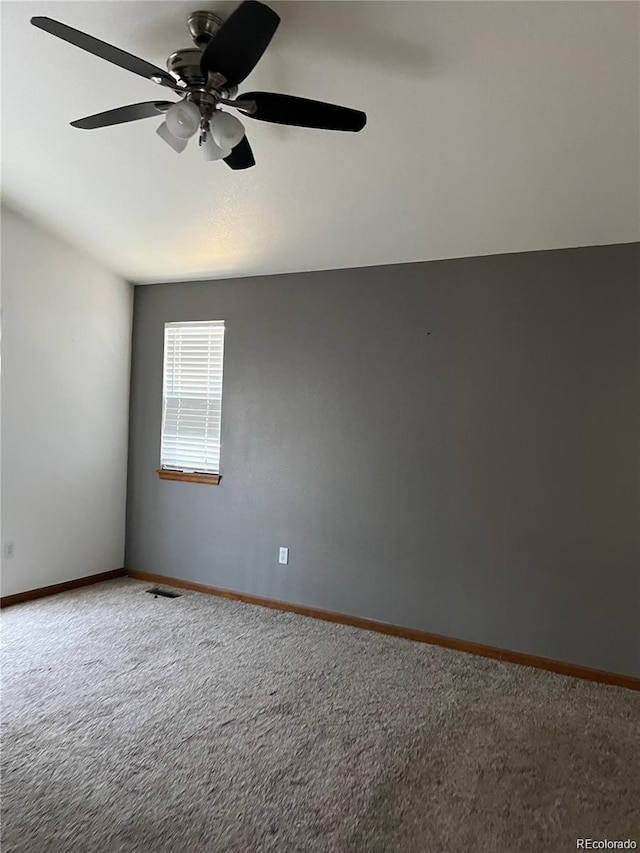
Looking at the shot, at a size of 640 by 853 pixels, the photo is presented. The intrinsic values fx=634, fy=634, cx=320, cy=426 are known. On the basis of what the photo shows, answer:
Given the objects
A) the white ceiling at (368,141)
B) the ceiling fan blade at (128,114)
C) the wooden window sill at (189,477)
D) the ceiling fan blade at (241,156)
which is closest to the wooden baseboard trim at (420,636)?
Answer: the wooden window sill at (189,477)

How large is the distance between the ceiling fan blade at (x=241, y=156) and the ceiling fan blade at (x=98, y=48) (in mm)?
400

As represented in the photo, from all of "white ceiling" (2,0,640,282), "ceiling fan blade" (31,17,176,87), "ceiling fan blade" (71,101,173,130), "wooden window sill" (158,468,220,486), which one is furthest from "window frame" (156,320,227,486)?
"ceiling fan blade" (31,17,176,87)

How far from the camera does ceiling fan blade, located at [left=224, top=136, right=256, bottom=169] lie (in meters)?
2.54

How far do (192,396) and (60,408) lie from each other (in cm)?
94

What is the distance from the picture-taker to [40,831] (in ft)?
6.47

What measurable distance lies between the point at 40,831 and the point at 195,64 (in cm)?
257

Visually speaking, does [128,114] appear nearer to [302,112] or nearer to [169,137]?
[169,137]

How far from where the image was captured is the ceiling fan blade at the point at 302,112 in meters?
2.16

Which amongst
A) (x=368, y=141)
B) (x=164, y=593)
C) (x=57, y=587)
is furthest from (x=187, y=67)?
Result: (x=57, y=587)

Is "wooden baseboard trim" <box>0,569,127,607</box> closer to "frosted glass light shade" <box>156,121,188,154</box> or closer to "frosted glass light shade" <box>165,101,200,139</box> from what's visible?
"frosted glass light shade" <box>156,121,188,154</box>

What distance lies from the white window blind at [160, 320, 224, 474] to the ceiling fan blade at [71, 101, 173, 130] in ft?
7.68

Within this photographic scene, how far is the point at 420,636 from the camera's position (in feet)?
12.7

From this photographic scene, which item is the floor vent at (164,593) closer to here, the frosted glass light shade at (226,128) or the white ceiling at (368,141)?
the white ceiling at (368,141)

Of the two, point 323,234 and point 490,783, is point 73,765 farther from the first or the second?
point 323,234
